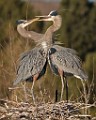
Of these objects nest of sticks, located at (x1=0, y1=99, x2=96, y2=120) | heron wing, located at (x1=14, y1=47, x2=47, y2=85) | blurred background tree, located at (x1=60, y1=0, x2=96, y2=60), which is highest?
blurred background tree, located at (x1=60, y1=0, x2=96, y2=60)

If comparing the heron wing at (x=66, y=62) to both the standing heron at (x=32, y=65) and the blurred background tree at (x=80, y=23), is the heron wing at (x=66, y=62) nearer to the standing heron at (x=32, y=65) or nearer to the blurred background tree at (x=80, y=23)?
the standing heron at (x=32, y=65)

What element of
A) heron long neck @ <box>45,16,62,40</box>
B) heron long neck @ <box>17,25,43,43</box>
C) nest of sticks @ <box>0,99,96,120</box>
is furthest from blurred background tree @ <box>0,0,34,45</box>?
nest of sticks @ <box>0,99,96,120</box>

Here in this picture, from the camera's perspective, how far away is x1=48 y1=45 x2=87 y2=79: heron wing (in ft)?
25.8

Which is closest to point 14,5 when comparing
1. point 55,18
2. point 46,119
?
point 55,18

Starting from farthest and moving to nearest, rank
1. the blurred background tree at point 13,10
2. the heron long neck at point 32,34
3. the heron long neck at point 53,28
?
the blurred background tree at point 13,10, the heron long neck at point 32,34, the heron long neck at point 53,28

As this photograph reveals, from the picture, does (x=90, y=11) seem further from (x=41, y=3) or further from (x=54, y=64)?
(x=41, y=3)

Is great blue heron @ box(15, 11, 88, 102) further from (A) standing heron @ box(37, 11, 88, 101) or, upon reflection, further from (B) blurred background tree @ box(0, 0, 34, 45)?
(B) blurred background tree @ box(0, 0, 34, 45)

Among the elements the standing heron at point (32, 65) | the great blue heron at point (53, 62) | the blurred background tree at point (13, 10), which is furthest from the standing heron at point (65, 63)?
the blurred background tree at point (13, 10)

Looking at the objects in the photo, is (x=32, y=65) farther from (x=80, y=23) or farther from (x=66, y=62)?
(x=80, y=23)

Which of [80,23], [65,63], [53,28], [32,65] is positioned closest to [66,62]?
[65,63]

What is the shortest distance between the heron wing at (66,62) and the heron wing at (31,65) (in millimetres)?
128

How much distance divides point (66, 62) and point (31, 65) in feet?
1.59

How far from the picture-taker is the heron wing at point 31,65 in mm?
7773

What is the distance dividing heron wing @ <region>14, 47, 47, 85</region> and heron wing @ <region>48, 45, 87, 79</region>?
0.13 m
